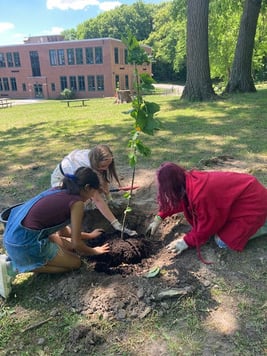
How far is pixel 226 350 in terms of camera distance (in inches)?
77.2

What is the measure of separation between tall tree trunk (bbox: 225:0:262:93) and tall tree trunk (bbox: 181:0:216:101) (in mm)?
2013

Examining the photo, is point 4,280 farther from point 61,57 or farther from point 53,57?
point 53,57

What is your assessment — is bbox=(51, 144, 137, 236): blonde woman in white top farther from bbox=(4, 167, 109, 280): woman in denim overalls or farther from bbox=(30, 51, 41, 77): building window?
bbox=(30, 51, 41, 77): building window

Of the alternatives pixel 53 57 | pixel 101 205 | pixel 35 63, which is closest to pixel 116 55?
pixel 53 57

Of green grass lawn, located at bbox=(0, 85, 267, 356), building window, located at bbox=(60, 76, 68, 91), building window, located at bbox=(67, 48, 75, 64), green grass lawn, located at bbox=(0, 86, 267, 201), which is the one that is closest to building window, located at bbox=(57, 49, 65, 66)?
building window, located at bbox=(67, 48, 75, 64)

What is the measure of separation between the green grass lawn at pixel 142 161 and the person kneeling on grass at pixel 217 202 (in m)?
0.39

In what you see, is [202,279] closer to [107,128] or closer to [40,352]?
[40,352]

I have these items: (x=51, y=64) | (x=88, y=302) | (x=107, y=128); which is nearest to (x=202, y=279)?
(x=88, y=302)

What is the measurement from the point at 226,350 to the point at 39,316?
4.04 feet

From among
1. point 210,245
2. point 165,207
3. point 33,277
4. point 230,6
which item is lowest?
point 33,277

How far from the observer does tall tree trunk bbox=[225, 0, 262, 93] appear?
12.4 metres

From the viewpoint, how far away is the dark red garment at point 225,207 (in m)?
2.70

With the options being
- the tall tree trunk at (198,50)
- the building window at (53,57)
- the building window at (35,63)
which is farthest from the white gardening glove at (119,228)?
the building window at (35,63)

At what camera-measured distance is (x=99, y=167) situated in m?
3.46
